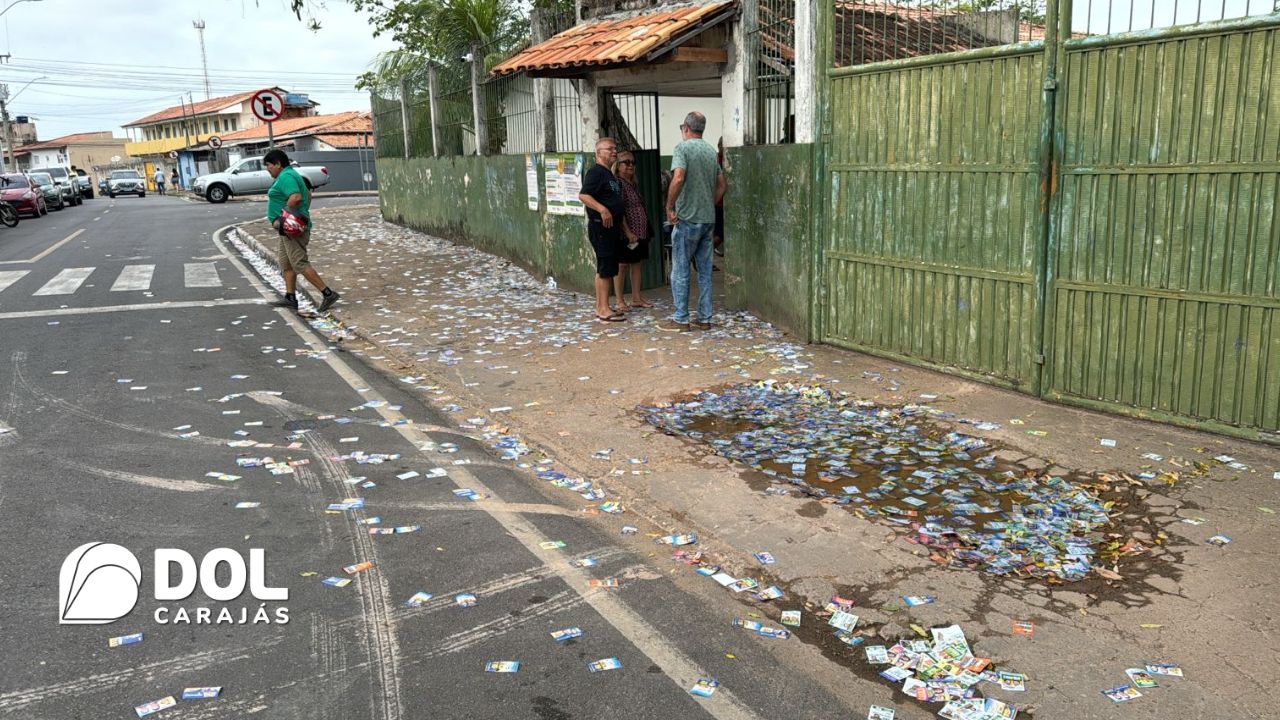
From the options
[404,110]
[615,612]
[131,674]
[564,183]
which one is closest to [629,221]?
[564,183]

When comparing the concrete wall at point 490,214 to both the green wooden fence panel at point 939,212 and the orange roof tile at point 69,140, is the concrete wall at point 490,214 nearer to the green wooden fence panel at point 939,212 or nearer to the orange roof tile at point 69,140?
the green wooden fence panel at point 939,212

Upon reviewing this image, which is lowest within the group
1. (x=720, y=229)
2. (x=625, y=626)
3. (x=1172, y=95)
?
(x=625, y=626)

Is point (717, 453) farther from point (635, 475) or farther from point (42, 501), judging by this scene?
point (42, 501)

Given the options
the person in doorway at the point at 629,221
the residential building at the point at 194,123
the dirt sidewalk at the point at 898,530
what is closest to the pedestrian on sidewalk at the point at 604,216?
the person in doorway at the point at 629,221

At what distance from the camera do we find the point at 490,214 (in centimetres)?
1556

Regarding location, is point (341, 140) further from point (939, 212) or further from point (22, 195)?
point (939, 212)

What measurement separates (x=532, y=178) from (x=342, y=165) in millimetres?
39452

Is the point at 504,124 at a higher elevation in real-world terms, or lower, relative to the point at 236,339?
higher

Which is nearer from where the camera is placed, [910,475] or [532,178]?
[910,475]

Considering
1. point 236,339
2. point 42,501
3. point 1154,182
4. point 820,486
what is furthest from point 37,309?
point 1154,182

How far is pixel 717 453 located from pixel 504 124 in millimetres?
10108

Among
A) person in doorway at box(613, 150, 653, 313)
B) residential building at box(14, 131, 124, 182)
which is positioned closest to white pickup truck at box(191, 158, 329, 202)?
person in doorway at box(613, 150, 653, 313)

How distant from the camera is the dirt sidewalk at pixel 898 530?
11.3ft

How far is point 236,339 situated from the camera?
9.67 meters
